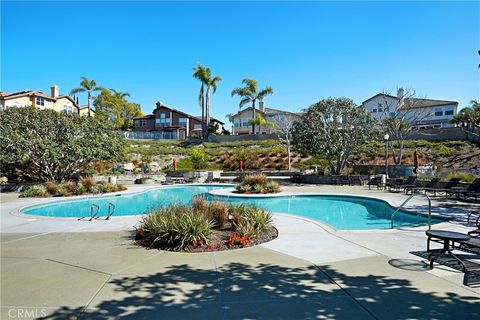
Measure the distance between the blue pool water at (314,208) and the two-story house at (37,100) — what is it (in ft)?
107

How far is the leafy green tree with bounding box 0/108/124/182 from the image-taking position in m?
19.8

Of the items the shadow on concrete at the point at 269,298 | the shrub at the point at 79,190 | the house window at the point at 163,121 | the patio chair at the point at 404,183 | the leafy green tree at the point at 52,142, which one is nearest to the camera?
the shadow on concrete at the point at 269,298

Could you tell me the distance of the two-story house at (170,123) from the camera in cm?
6028

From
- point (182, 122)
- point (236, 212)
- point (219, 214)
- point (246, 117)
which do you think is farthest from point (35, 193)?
point (246, 117)

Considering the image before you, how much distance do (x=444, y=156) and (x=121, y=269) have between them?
3413cm

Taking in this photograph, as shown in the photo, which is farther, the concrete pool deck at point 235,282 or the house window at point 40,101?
the house window at point 40,101

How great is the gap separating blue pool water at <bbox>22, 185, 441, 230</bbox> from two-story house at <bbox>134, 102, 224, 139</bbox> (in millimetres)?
42544

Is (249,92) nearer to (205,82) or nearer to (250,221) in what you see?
(205,82)

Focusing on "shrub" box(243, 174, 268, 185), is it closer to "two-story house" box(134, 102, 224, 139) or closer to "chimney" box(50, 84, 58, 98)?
"two-story house" box(134, 102, 224, 139)

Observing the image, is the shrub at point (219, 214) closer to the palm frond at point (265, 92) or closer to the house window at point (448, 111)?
the palm frond at point (265, 92)

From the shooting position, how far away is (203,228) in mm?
6621

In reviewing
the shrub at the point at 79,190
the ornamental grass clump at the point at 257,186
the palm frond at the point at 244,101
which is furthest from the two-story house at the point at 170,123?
the ornamental grass clump at the point at 257,186

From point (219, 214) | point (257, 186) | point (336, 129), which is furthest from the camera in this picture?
point (336, 129)

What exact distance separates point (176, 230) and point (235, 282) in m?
2.38
